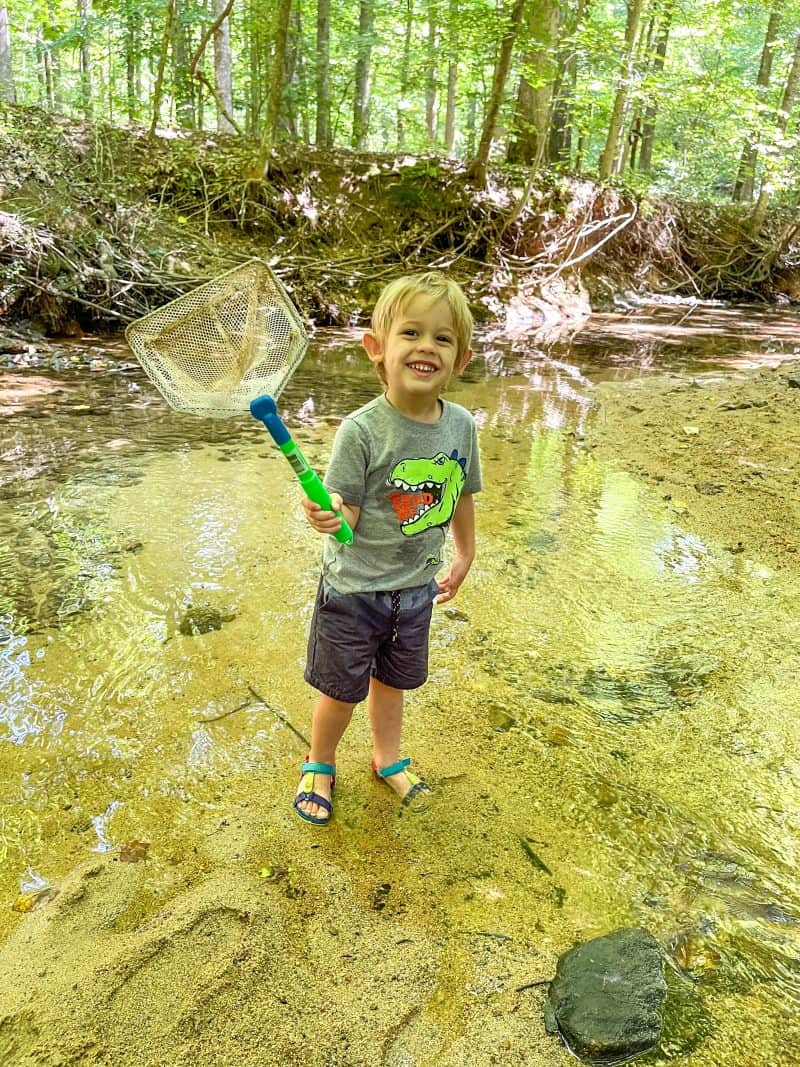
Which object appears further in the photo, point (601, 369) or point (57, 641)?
point (601, 369)

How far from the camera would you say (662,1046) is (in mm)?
1308

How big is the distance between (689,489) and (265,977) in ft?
11.8

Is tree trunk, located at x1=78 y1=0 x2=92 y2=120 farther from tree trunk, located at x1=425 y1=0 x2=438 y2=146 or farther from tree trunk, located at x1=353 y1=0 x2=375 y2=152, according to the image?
tree trunk, located at x1=425 y1=0 x2=438 y2=146

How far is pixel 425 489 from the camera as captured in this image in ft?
5.90

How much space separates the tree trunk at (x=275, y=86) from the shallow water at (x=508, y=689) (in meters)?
6.10

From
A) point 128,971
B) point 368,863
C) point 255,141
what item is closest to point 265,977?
point 128,971

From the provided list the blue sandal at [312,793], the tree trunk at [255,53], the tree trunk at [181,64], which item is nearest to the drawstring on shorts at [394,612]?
the blue sandal at [312,793]

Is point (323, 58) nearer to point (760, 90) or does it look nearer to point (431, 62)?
point (431, 62)

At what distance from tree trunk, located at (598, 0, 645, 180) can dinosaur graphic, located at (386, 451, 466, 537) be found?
10.3 m

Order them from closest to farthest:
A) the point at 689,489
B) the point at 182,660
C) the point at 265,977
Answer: the point at 265,977 < the point at 182,660 < the point at 689,489

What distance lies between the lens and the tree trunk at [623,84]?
1010 cm

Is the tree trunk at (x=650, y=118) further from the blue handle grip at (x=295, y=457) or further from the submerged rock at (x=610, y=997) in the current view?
the submerged rock at (x=610, y=997)

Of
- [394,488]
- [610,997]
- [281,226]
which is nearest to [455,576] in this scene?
[394,488]

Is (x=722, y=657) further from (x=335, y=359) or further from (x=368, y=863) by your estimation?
(x=335, y=359)
